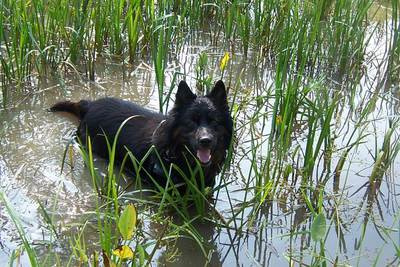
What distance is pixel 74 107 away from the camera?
15.9ft

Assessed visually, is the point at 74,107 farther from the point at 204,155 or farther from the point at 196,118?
the point at 204,155

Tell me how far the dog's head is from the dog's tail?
120 cm

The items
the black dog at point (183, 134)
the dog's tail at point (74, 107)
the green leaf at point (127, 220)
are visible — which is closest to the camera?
the green leaf at point (127, 220)

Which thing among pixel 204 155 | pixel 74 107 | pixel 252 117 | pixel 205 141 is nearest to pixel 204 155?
pixel 204 155

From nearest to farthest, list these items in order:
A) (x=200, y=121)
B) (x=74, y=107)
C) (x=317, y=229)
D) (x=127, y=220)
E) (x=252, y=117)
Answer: (x=127, y=220), (x=317, y=229), (x=200, y=121), (x=252, y=117), (x=74, y=107)

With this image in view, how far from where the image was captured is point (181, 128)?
3.76m

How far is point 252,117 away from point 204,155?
2.50 feet

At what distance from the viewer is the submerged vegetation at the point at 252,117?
Answer: 3279 mm

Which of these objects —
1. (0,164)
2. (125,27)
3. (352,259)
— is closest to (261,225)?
(352,259)

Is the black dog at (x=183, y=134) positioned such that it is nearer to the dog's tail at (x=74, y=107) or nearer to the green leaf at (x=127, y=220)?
the dog's tail at (x=74, y=107)

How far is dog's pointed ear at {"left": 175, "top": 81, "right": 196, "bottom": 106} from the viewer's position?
3.75 meters

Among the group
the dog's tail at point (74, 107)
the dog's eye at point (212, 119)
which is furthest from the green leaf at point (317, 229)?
the dog's tail at point (74, 107)

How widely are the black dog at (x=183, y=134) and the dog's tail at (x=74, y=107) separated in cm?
47

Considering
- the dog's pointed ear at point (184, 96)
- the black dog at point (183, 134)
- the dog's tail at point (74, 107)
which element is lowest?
the dog's tail at point (74, 107)
